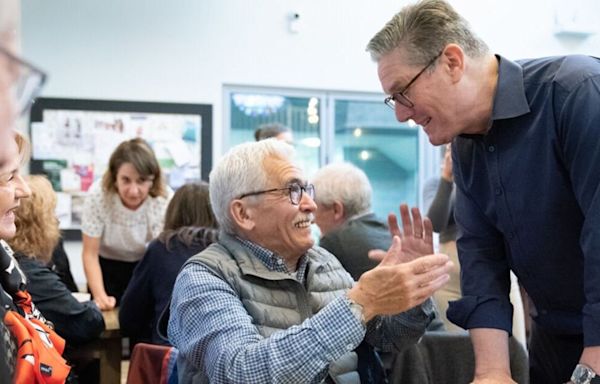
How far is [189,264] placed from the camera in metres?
1.56

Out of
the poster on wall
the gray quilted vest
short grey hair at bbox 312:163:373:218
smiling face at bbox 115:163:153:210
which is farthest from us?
the poster on wall

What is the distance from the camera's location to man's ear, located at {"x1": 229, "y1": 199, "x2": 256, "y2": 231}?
171cm

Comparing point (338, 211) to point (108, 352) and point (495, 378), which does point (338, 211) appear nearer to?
point (108, 352)

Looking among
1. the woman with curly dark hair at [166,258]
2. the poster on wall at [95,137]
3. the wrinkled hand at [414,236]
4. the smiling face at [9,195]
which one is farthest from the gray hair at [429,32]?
the poster on wall at [95,137]

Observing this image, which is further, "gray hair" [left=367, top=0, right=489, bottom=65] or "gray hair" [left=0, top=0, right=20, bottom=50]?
"gray hair" [left=367, top=0, right=489, bottom=65]

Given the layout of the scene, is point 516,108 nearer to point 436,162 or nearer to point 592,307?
point 592,307

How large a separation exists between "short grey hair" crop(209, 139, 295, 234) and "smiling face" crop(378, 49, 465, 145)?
0.44 m

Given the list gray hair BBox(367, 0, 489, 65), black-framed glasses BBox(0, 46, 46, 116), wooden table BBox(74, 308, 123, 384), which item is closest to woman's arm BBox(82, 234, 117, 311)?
wooden table BBox(74, 308, 123, 384)

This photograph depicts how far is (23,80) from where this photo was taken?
1.98 ft

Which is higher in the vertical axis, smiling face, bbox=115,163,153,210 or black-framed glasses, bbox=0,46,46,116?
black-framed glasses, bbox=0,46,46,116

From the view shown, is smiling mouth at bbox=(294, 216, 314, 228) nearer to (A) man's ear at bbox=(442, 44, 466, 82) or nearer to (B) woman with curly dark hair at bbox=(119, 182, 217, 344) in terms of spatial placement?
(A) man's ear at bbox=(442, 44, 466, 82)

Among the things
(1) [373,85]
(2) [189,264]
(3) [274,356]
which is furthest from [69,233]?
(3) [274,356]

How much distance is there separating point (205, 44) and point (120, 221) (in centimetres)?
213

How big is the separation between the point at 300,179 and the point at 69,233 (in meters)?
3.43
